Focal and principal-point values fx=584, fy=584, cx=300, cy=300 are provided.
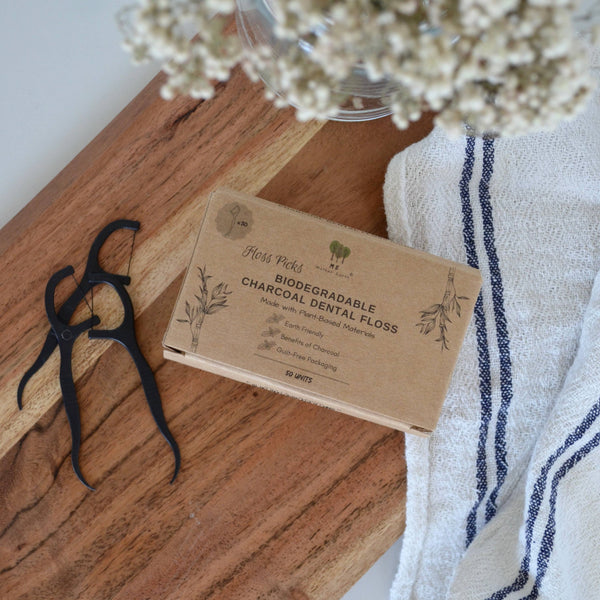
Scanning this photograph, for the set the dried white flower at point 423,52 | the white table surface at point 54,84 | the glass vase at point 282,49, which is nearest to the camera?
the dried white flower at point 423,52

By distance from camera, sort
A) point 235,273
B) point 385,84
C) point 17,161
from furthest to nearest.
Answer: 1. point 17,161
2. point 235,273
3. point 385,84

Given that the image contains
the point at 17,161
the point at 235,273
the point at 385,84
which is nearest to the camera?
the point at 385,84

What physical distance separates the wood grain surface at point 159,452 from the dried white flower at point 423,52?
27 cm

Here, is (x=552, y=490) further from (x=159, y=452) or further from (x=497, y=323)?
(x=159, y=452)

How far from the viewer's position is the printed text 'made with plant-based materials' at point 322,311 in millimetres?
495

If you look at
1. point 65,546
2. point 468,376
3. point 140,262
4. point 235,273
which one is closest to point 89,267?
point 140,262

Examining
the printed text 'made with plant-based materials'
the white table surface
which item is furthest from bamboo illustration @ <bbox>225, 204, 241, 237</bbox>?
the white table surface

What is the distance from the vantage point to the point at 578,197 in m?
0.56

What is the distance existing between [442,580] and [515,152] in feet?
1.40

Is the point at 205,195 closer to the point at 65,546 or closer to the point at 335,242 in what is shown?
the point at 335,242

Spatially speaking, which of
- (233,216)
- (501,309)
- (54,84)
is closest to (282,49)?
(233,216)

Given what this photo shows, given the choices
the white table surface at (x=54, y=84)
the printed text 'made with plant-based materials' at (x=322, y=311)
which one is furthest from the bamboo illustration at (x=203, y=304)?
the white table surface at (x=54, y=84)

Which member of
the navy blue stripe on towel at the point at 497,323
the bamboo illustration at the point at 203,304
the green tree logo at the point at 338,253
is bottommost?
the navy blue stripe on towel at the point at 497,323

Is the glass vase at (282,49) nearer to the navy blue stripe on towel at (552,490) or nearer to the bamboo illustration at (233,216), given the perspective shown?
the bamboo illustration at (233,216)
